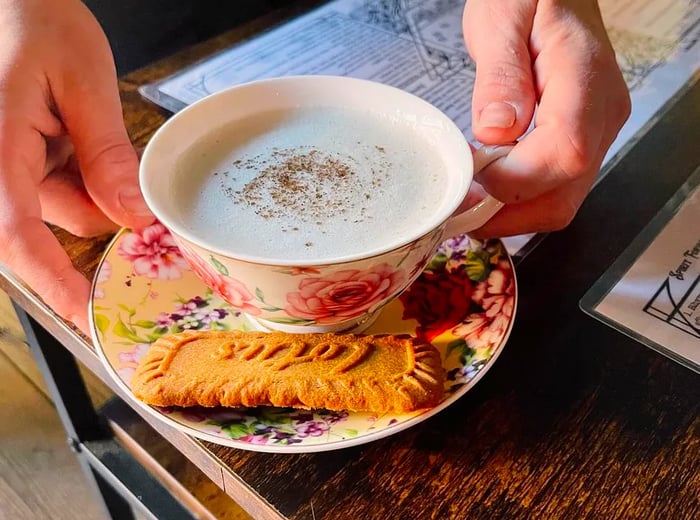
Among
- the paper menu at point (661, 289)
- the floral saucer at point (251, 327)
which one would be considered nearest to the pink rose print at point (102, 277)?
the floral saucer at point (251, 327)

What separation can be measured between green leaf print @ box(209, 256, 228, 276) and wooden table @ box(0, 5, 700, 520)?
0.10 metres

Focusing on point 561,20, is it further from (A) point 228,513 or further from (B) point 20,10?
(A) point 228,513

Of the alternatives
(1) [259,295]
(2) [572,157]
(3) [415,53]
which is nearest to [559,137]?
(2) [572,157]

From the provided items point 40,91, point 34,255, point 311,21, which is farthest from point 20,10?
point 311,21

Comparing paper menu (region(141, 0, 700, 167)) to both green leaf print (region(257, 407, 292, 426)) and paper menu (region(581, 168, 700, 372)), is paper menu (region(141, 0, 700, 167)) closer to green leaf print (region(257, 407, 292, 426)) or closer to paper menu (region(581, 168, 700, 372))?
paper menu (region(581, 168, 700, 372))

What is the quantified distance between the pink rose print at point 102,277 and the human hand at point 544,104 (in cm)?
26

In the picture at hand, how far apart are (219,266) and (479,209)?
17 centimetres

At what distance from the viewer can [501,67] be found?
534 mm

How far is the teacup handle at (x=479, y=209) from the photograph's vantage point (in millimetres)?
445

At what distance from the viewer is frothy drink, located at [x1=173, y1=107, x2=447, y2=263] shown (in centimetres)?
43

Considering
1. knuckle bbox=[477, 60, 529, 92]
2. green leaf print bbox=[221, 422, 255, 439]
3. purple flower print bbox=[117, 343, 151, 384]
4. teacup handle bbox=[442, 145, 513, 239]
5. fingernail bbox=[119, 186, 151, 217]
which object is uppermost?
knuckle bbox=[477, 60, 529, 92]

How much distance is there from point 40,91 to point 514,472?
413mm

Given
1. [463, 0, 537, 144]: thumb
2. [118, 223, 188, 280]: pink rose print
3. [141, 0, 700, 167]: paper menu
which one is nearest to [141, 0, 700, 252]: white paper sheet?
[141, 0, 700, 167]: paper menu

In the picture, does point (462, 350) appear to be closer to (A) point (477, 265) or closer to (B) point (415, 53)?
(A) point (477, 265)
